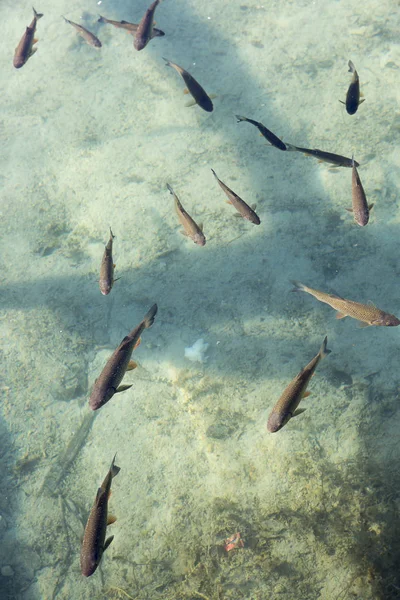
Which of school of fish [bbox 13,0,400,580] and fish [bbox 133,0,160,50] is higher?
fish [bbox 133,0,160,50]

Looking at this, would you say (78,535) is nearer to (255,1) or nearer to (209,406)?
(209,406)

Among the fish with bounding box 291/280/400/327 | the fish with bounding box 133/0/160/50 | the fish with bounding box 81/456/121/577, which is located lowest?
the fish with bounding box 81/456/121/577

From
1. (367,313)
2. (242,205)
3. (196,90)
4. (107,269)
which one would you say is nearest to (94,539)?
(107,269)

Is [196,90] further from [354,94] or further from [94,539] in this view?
[94,539]

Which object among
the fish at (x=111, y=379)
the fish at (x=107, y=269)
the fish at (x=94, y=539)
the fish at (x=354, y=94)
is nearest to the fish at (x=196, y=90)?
the fish at (x=354, y=94)

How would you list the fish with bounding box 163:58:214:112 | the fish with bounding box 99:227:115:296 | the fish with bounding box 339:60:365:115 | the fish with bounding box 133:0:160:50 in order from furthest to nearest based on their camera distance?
the fish with bounding box 133:0:160:50
the fish with bounding box 163:58:214:112
the fish with bounding box 339:60:365:115
the fish with bounding box 99:227:115:296

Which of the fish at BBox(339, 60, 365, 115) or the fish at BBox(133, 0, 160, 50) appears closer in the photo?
the fish at BBox(339, 60, 365, 115)

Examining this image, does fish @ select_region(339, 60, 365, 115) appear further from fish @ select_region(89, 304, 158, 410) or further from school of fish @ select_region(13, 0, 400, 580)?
fish @ select_region(89, 304, 158, 410)

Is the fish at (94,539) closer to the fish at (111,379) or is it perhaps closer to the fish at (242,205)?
the fish at (111,379)

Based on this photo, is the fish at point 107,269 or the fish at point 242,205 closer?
the fish at point 107,269

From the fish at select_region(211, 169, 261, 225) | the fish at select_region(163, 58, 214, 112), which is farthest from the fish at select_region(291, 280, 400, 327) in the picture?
the fish at select_region(163, 58, 214, 112)

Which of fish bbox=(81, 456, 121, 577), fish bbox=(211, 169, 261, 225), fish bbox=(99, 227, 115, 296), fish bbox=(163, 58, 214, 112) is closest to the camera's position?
fish bbox=(81, 456, 121, 577)

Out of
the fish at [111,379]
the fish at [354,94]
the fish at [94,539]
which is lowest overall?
the fish at [94,539]

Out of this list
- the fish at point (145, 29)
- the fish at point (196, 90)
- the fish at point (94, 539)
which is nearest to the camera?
the fish at point (94, 539)
